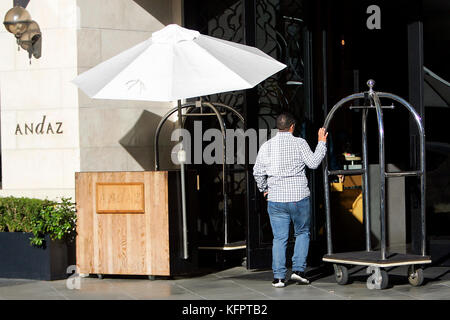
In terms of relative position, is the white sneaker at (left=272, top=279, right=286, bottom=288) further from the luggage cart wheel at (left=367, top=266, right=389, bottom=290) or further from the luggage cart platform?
the luggage cart wheel at (left=367, top=266, right=389, bottom=290)

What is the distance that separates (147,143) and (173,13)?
1777 mm

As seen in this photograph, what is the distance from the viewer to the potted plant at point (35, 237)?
926cm

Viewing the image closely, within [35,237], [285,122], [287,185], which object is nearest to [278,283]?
[287,185]

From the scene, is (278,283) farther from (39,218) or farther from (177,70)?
(39,218)

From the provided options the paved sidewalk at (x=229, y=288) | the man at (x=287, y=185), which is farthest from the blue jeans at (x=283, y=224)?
the paved sidewalk at (x=229, y=288)

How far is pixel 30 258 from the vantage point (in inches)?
369

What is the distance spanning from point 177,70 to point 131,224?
202cm

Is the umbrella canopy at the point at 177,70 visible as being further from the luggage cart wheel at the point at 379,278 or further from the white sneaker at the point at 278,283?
the luggage cart wheel at the point at 379,278

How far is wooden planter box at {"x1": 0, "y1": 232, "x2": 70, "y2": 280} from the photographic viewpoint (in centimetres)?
929

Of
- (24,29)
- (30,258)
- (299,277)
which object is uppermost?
(24,29)

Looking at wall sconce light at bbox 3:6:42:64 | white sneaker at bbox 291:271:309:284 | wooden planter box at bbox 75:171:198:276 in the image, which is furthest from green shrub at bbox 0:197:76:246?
white sneaker at bbox 291:271:309:284

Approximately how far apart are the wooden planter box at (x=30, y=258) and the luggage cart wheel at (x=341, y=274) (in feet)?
10.5

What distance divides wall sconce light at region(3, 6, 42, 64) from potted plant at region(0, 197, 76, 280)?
6.23 ft
